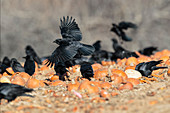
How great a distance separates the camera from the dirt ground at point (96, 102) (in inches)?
120

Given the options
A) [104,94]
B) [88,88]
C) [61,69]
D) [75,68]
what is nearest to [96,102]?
[104,94]

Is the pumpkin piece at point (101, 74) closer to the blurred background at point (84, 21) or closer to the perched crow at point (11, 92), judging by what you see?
the perched crow at point (11, 92)

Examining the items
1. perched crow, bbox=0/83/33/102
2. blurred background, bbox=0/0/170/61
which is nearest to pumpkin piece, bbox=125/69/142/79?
perched crow, bbox=0/83/33/102

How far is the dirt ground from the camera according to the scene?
3.05m

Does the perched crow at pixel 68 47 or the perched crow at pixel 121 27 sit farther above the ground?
the perched crow at pixel 121 27

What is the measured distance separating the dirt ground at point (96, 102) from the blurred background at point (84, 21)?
8131 mm

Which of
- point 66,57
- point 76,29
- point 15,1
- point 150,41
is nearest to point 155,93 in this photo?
point 66,57

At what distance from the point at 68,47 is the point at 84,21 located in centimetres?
776

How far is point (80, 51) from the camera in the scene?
4.88 meters

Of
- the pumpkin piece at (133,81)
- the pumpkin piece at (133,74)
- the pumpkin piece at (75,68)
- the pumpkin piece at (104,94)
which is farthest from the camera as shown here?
the pumpkin piece at (75,68)

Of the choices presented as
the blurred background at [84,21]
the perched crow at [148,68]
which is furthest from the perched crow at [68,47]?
the blurred background at [84,21]

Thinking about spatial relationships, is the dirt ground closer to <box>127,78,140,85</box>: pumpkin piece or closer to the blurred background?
<box>127,78,140,85</box>: pumpkin piece

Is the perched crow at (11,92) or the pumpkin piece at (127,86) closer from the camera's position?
the perched crow at (11,92)

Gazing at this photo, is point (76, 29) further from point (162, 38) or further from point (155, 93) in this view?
point (162, 38)
